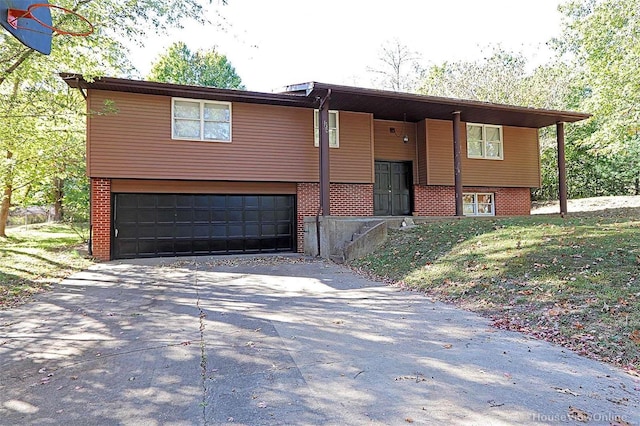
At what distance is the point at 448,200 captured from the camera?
45.7ft

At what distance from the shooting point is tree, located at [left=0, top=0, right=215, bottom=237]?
7797mm

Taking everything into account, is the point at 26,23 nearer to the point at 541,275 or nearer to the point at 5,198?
the point at 541,275

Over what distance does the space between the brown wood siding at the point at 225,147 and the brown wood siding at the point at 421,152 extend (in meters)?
2.15

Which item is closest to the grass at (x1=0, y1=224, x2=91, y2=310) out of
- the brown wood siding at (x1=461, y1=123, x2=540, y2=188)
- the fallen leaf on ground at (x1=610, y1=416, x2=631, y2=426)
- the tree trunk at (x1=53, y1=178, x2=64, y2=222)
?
the fallen leaf on ground at (x1=610, y1=416, x2=631, y2=426)

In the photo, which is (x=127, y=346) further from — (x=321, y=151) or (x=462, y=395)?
(x=321, y=151)

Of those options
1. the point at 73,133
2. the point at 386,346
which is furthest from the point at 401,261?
the point at 73,133

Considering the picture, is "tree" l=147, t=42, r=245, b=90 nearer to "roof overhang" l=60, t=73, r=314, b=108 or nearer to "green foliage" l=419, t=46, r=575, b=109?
"green foliage" l=419, t=46, r=575, b=109

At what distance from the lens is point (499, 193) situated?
14602mm

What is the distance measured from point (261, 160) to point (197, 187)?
2.03m

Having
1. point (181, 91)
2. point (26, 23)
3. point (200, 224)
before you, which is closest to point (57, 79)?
point (181, 91)

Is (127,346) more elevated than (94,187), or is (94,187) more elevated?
(94,187)

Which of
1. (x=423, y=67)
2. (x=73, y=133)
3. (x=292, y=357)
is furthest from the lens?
(x=423, y=67)

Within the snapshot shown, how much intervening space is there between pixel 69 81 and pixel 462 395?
427 inches

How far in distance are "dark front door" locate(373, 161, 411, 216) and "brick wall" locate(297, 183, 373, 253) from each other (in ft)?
2.65
